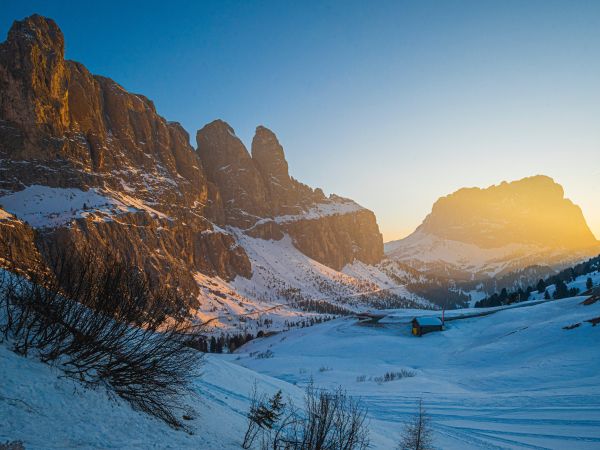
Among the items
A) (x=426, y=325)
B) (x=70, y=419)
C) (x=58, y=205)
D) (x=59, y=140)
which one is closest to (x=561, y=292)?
(x=426, y=325)

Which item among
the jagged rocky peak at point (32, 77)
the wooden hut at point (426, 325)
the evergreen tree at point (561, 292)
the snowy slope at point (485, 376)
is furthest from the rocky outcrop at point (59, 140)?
the evergreen tree at point (561, 292)

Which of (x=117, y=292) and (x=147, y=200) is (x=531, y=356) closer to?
(x=117, y=292)

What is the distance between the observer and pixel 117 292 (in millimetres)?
8969

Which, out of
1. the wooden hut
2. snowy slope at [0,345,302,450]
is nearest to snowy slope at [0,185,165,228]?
the wooden hut

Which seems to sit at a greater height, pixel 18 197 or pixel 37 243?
pixel 18 197

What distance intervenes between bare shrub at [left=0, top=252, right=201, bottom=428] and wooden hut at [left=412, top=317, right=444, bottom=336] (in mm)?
64479

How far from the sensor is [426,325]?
220 ft

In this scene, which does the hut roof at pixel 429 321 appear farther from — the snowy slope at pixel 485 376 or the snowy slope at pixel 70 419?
the snowy slope at pixel 70 419

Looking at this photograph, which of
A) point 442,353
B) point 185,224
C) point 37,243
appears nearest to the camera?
point 442,353

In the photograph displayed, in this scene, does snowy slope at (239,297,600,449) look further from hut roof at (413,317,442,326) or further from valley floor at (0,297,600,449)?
hut roof at (413,317,442,326)

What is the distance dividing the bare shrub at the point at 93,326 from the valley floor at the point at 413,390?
2.00 feet

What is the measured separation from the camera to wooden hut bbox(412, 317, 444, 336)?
2621 inches

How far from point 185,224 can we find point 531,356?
18032cm

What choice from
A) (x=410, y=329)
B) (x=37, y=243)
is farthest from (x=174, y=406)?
(x=37, y=243)
